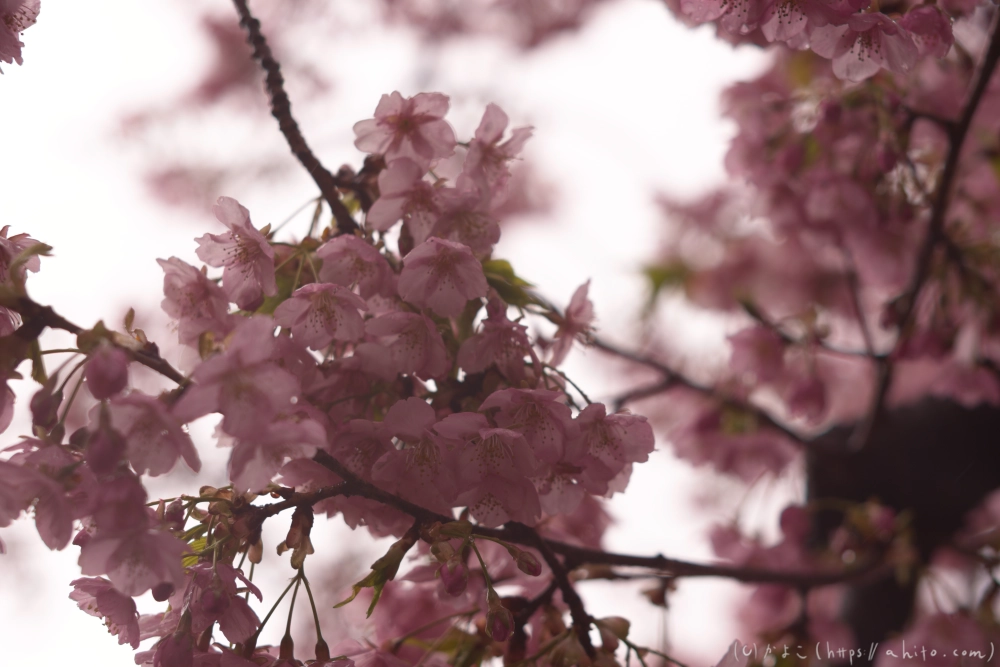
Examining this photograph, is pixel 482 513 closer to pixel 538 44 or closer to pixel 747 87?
pixel 747 87

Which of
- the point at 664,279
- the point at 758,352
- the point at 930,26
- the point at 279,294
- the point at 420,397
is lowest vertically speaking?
the point at 420,397

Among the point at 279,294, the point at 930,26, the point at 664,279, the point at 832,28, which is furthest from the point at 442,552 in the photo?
the point at 664,279

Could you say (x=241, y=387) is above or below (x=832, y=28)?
below

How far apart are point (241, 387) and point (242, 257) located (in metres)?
0.23

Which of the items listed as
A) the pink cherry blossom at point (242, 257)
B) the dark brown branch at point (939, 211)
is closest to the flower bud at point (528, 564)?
the pink cherry blossom at point (242, 257)

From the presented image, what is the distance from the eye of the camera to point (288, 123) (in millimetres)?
804

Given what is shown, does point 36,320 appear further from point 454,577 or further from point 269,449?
point 454,577

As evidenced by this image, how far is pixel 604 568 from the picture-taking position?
2.87 ft

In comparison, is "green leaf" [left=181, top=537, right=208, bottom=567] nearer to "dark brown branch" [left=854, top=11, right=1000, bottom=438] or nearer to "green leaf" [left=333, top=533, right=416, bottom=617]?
"green leaf" [left=333, top=533, right=416, bottom=617]

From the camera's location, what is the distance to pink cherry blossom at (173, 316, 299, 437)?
1.66ft

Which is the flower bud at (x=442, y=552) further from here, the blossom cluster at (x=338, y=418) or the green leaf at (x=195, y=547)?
the green leaf at (x=195, y=547)

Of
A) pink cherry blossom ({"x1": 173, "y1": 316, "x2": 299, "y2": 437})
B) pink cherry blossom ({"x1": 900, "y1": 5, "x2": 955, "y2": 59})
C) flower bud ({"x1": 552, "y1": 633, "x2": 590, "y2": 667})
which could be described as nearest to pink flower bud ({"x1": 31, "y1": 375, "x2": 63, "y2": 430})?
pink cherry blossom ({"x1": 173, "y1": 316, "x2": 299, "y2": 437})

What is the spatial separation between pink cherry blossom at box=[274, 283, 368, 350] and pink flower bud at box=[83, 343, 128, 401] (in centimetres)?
16

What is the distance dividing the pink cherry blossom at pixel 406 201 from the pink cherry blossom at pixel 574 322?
0.63 ft
